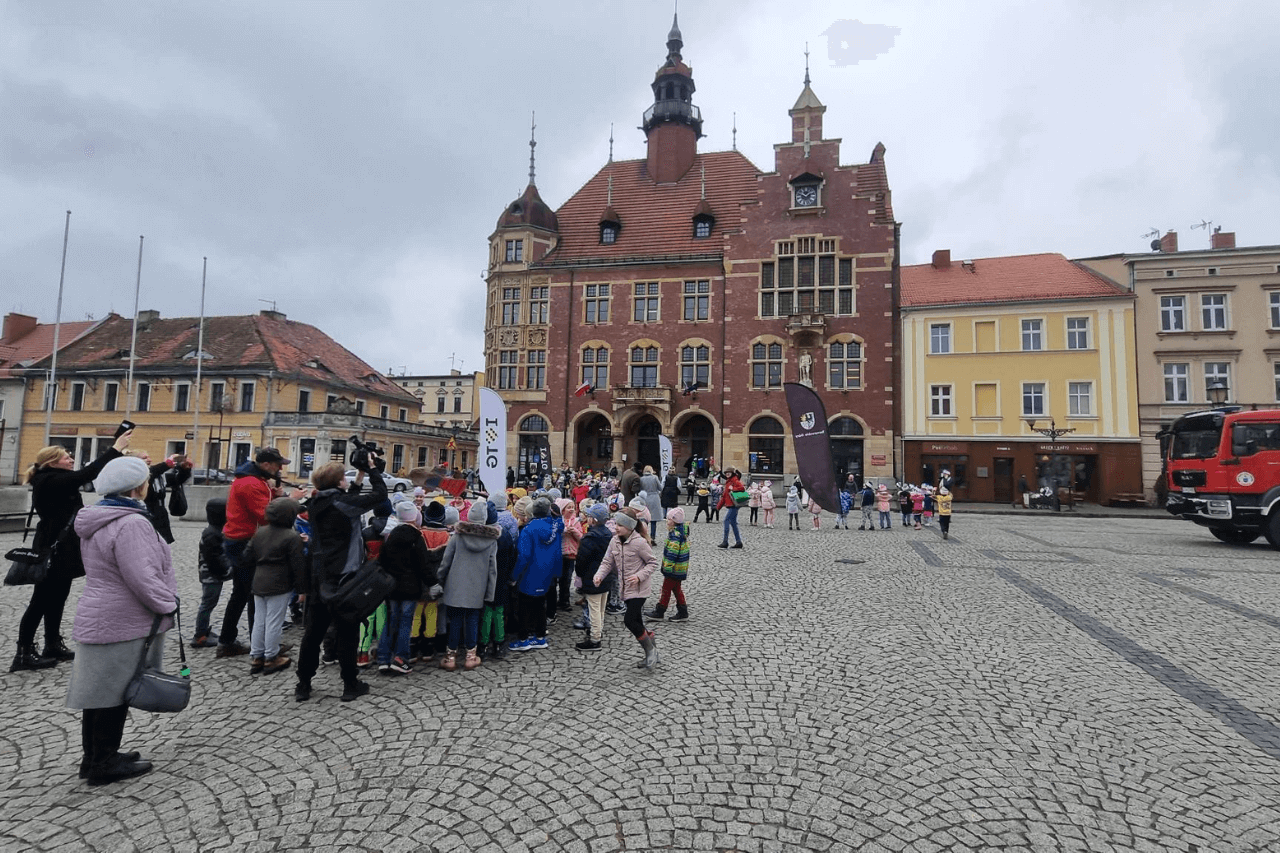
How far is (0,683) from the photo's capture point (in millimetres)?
5355

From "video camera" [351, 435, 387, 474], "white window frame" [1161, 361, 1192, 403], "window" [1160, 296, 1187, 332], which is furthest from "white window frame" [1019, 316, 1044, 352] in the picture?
"video camera" [351, 435, 387, 474]

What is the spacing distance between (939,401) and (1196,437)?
16.4 meters

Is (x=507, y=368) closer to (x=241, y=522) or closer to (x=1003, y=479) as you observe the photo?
(x=1003, y=479)

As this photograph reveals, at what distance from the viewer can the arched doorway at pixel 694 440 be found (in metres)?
36.3

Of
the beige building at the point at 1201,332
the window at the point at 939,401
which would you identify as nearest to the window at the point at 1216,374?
the beige building at the point at 1201,332

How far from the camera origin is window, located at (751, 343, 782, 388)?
35438 millimetres

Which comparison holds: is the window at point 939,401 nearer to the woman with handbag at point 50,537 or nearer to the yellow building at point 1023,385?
the yellow building at point 1023,385

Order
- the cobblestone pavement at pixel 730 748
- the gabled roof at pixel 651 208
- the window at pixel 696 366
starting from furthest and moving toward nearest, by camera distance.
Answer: the gabled roof at pixel 651 208 < the window at pixel 696 366 < the cobblestone pavement at pixel 730 748

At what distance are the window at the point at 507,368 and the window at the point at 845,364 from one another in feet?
60.9

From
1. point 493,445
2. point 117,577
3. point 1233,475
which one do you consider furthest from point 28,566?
point 1233,475

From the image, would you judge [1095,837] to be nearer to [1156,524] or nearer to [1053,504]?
[1156,524]

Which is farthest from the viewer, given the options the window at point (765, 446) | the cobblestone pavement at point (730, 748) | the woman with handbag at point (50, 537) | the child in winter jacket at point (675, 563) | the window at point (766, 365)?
the window at point (766, 365)

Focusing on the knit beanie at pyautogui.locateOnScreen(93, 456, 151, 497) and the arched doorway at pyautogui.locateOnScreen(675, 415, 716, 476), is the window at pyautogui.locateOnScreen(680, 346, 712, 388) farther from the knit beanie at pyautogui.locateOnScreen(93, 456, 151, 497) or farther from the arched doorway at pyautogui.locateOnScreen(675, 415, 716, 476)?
the knit beanie at pyautogui.locateOnScreen(93, 456, 151, 497)

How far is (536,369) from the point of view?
38.7m
